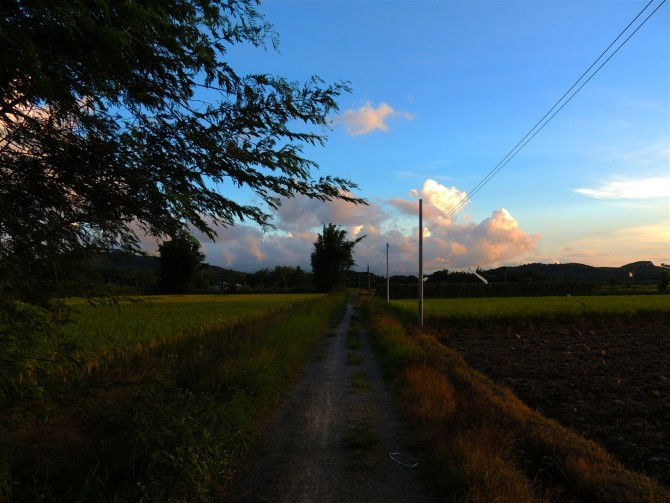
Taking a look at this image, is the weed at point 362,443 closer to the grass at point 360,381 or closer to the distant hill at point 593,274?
the grass at point 360,381

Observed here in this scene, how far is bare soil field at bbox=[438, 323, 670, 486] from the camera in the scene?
7.52 metres

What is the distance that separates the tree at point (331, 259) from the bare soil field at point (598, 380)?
57538 millimetres

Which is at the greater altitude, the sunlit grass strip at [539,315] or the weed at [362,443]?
the sunlit grass strip at [539,315]

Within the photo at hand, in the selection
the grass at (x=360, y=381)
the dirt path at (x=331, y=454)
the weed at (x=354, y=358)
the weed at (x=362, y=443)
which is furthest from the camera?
the weed at (x=354, y=358)

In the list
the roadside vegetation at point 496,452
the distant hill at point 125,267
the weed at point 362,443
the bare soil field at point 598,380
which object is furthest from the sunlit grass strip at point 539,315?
the distant hill at point 125,267

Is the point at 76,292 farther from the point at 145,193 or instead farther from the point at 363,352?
the point at 363,352

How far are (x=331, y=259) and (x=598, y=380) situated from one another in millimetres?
69324

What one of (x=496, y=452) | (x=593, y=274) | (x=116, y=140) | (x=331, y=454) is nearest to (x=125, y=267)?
(x=116, y=140)

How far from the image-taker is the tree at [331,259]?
8088 cm

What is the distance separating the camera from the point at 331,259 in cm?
8100

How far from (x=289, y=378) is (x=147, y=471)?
659 centimetres

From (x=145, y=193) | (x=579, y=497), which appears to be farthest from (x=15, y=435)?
(x=579, y=497)

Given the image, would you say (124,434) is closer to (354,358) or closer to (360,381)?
(360,381)

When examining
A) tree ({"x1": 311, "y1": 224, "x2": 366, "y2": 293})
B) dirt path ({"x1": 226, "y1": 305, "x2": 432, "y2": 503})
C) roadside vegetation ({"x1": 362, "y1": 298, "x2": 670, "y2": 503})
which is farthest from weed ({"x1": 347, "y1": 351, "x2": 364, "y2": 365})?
tree ({"x1": 311, "y1": 224, "x2": 366, "y2": 293})
